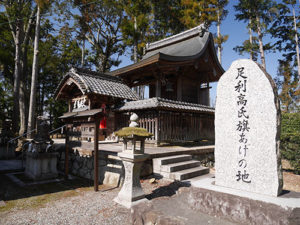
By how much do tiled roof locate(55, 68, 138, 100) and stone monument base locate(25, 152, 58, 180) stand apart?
4.15 metres

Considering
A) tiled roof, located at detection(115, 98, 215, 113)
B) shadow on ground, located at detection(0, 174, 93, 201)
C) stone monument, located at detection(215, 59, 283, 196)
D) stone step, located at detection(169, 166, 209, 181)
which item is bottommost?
shadow on ground, located at detection(0, 174, 93, 201)

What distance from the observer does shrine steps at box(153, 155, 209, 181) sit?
6.39m

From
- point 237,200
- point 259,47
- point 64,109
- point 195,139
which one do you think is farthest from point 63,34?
point 237,200

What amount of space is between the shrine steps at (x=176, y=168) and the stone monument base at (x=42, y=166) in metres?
4.37

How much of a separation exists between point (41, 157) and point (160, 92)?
7887 millimetres

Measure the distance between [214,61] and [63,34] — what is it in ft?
66.3

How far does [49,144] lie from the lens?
804cm

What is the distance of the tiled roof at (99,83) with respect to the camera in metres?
11.1

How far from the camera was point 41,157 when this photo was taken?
25.1 feet

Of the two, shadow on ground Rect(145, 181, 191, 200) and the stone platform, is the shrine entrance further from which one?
the stone platform

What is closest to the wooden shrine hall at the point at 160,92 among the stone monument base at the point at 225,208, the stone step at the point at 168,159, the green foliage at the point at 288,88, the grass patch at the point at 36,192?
the grass patch at the point at 36,192

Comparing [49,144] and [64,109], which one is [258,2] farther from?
[64,109]

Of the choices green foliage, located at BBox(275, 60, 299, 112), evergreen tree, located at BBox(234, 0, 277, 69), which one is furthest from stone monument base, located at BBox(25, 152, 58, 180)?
green foliage, located at BBox(275, 60, 299, 112)

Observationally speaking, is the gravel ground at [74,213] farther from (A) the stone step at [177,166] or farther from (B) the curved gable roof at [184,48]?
(B) the curved gable roof at [184,48]
